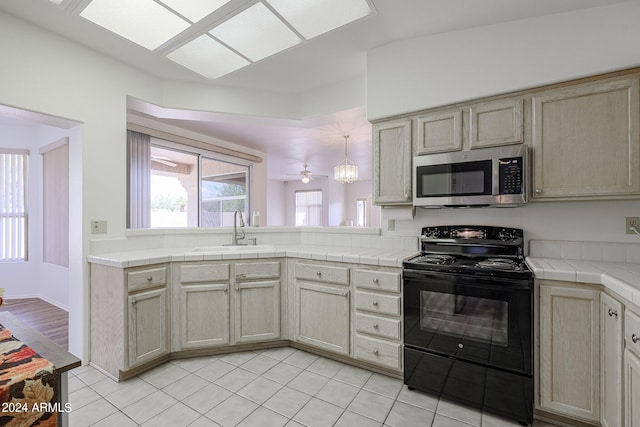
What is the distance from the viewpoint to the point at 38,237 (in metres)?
4.43

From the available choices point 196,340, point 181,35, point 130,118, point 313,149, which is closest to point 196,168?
point 130,118

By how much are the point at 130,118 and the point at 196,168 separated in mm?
1290

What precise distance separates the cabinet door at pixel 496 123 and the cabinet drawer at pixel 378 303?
1.24 m

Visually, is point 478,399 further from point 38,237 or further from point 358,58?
point 38,237

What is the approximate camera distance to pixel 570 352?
1657 mm

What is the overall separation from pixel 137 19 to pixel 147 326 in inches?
88.0

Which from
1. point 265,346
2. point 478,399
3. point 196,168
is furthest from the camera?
point 196,168

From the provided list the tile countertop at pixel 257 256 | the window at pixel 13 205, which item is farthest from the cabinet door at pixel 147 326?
the window at pixel 13 205

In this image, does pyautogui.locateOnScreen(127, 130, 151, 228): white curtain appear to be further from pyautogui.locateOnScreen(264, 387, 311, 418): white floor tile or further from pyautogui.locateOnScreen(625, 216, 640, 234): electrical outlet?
pyautogui.locateOnScreen(625, 216, 640, 234): electrical outlet

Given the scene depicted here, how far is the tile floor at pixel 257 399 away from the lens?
5.80ft

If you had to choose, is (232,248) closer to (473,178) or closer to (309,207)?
(473,178)

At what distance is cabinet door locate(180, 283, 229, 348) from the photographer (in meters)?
2.47

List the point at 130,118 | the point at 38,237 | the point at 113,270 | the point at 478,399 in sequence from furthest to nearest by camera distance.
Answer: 1. the point at 38,237
2. the point at 130,118
3. the point at 113,270
4. the point at 478,399

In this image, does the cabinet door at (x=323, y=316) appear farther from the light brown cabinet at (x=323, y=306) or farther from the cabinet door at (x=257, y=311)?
the cabinet door at (x=257, y=311)
